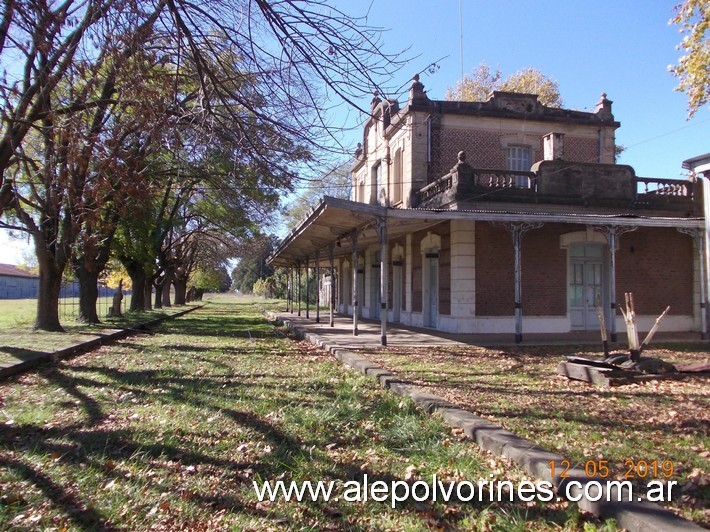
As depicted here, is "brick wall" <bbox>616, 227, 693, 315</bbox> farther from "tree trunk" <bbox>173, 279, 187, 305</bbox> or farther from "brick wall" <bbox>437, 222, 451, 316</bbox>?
"tree trunk" <bbox>173, 279, 187, 305</bbox>

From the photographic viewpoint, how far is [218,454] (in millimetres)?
4750

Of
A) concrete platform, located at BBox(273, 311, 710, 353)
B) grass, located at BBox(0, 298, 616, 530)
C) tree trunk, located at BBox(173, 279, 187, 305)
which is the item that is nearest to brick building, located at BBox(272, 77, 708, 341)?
concrete platform, located at BBox(273, 311, 710, 353)

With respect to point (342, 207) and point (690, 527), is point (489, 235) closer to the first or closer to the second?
point (342, 207)

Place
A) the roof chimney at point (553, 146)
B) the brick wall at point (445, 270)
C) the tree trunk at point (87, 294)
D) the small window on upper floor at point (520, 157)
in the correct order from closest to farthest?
1. the brick wall at point (445, 270)
2. the roof chimney at point (553, 146)
3. the tree trunk at point (87, 294)
4. the small window on upper floor at point (520, 157)

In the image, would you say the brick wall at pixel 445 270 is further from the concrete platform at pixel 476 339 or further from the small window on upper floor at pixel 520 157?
the small window on upper floor at pixel 520 157

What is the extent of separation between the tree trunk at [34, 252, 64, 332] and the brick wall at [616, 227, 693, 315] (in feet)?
56.6

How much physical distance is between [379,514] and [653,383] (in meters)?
6.08

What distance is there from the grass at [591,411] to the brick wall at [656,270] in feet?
21.0

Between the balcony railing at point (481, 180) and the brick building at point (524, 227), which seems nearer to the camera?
the brick building at point (524, 227)

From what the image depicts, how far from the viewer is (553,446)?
483 centimetres

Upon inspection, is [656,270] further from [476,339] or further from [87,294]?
[87,294]

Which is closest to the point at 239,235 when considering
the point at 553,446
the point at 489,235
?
the point at 489,235

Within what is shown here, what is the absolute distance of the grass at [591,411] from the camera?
4.39 meters

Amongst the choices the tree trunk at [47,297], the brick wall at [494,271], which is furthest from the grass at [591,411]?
the tree trunk at [47,297]
